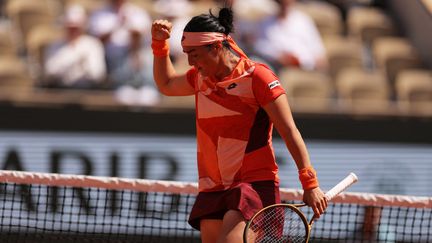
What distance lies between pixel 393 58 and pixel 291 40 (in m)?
1.32

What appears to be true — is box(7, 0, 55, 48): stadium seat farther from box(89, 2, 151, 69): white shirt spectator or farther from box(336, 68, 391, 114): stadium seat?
box(336, 68, 391, 114): stadium seat

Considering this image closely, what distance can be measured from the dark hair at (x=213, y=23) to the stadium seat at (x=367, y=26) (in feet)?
24.4

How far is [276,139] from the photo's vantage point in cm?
1027

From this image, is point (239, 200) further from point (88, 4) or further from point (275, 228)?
point (88, 4)


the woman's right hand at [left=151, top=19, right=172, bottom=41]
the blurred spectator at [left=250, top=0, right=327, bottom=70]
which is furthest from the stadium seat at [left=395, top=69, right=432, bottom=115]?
the woman's right hand at [left=151, top=19, right=172, bottom=41]

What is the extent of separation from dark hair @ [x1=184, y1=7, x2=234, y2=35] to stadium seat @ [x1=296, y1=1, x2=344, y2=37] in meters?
7.04

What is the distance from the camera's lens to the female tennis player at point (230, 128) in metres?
5.50

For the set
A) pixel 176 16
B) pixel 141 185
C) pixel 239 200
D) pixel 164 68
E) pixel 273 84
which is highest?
pixel 273 84

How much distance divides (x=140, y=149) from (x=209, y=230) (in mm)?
4485

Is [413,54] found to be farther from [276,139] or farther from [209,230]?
[209,230]

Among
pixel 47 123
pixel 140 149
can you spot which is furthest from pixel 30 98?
pixel 140 149

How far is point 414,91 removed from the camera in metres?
11.4

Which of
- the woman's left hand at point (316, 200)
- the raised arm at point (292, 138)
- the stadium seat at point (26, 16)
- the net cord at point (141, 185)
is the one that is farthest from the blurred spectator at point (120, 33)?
the woman's left hand at point (316, 200)

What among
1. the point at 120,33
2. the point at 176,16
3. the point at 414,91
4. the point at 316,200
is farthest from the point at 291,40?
the point at 316,200
